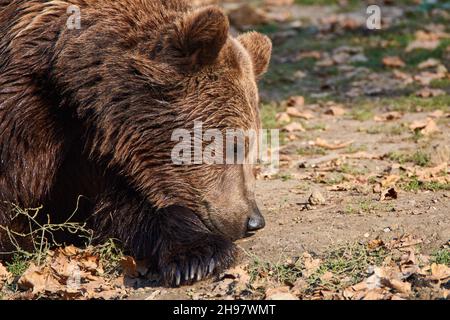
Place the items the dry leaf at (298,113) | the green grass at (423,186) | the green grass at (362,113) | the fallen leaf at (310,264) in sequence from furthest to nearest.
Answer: the dry leaf at (298,113) < the green grass at (362,113) < the green grass at (423,186) < the fallen leaf at (310,264)

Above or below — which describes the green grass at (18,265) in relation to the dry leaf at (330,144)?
above

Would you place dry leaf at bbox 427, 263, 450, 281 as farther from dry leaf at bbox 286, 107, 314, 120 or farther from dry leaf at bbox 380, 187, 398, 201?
dry leaf at bbox 286, 107, 314, 120

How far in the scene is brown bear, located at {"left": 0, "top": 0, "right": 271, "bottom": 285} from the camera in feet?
19.3

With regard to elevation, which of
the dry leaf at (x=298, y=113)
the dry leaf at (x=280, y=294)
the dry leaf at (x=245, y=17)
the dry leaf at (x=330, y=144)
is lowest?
the dry leaf at (x=245, y=17)

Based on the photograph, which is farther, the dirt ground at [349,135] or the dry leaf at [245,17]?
the dry leaf at [245,17]

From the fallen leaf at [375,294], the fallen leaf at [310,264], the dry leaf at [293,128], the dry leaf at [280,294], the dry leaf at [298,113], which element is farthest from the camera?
the dry leaf at [298,113]

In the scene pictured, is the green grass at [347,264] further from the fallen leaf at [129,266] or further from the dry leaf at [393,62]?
the dry leaf at [393,62]

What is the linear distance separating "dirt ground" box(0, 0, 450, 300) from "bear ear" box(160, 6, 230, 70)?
1277 millimetres

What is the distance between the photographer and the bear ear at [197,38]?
575 cm

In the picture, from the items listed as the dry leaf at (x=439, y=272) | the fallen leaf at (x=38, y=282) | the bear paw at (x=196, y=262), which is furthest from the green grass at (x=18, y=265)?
the dry leaf at (x=439, y=272)

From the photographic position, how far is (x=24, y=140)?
19.8ft

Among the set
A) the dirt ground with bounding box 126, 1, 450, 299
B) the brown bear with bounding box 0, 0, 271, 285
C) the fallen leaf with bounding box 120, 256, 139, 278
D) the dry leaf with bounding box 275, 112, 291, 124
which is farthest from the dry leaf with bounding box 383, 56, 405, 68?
the fallen leaf with bounding box 120, 256, 139, 278

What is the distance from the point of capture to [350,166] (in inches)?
318
